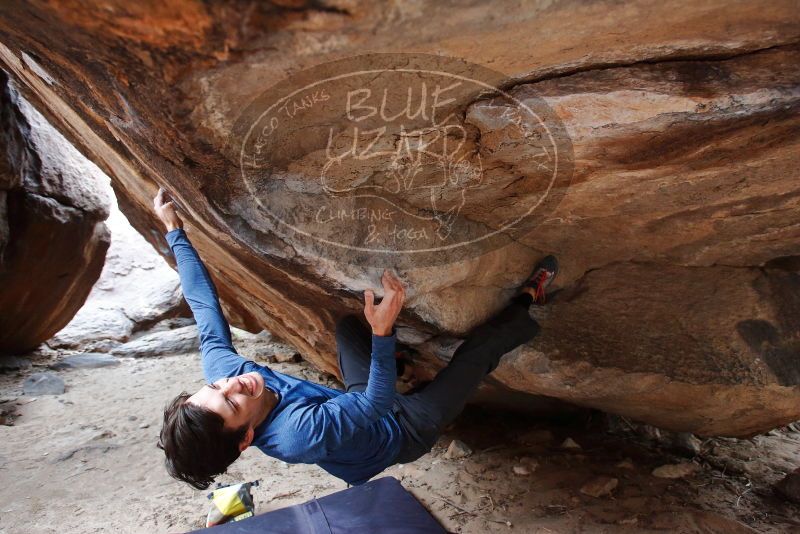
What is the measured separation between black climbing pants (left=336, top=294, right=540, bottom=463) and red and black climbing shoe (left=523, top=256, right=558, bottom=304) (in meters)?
0.07

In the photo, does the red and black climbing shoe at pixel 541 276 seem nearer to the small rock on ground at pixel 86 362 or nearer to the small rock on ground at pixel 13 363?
the small rock on ground at pixel 86 362

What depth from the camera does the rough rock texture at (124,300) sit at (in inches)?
296

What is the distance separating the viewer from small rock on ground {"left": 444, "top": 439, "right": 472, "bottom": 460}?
3336mm

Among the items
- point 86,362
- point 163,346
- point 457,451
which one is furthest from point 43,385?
point 457,451

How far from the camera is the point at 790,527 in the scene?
2.51 meters

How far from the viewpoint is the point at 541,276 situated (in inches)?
111

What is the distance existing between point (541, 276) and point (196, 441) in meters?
1.86

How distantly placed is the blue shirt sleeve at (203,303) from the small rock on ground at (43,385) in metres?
3.39

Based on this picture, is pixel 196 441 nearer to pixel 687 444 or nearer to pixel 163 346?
pixel 687 444

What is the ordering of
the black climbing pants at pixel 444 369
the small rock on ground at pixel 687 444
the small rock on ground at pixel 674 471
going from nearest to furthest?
1. the black climbing pants at pixel 444 369
2. the small rock on ground at pixel 674 471
3. the small rock on ground at pixel 687 444

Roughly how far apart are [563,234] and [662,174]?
70 cm

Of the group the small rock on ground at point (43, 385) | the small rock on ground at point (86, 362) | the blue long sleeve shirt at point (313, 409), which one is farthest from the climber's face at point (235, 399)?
the small rock on ground at point (86, 362)

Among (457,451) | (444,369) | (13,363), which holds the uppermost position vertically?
(444,369)

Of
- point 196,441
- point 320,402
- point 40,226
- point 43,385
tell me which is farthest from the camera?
point 40,226
